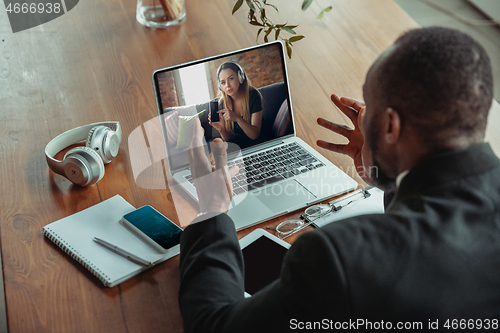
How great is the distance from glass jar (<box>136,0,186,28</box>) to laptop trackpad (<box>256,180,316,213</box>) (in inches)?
41.0

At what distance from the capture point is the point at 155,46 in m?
1.79

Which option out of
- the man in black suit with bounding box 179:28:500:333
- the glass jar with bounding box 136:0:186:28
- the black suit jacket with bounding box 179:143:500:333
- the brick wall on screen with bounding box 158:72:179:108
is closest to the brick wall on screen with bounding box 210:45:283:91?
the brick wall on screen with bounding box 158:72:179:108

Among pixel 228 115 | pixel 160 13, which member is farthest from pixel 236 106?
pixel 160 13

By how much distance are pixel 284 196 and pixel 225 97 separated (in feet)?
0.98

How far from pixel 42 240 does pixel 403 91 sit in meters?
0.83

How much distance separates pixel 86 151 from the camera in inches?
44.8

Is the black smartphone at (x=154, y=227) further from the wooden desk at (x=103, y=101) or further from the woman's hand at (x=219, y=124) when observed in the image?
the woman's hand at (x=219, y=124)

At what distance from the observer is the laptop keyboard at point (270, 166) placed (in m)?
1.18

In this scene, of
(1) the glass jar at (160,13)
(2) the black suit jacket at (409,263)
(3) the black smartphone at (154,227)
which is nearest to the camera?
(2) the black suit jacket at (409,263)

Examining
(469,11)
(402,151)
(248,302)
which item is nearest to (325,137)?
(402,151)

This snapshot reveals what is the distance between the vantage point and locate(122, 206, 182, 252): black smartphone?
1.02m

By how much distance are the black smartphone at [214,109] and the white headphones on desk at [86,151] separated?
0.28 m

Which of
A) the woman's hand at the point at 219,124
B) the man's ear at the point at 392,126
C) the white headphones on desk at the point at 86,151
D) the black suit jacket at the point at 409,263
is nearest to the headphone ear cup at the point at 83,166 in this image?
the white headphones on desk at the point at 86,151

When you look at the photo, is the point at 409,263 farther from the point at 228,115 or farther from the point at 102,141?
the point at 102,141
